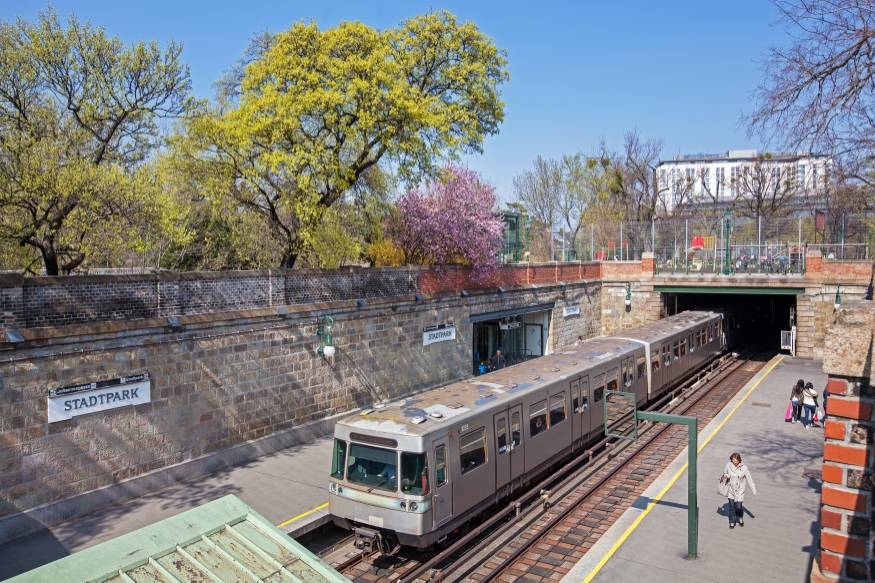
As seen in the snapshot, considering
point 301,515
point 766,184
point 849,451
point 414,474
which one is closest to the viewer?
point 849,451

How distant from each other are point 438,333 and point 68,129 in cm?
1206

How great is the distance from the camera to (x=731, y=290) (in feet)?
102

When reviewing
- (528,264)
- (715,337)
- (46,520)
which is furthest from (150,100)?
(715,337)

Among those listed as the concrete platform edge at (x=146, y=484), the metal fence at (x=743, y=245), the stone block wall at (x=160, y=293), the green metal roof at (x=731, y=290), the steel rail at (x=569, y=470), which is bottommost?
the steel rail at (x=569, y=470)

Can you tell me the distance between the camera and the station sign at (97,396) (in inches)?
450

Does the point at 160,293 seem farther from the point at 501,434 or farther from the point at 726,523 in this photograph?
the point at 726,523

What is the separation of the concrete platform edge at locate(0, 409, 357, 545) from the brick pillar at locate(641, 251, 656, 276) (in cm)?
2211

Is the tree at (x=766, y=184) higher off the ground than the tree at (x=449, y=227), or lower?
higher

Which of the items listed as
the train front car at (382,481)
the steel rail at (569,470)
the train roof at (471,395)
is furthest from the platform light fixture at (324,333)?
the steel rail at (569,470)

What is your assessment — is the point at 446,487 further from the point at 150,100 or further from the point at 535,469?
the point at 150,100

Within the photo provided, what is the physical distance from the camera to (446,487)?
33.8 ft

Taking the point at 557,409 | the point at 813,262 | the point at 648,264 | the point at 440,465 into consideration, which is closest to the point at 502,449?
the point at 440,465

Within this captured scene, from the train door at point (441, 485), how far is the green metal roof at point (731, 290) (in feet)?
82.7

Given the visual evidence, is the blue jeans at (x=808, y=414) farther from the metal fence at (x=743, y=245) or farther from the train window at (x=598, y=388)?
the metal fence at (x=743, y=245)
